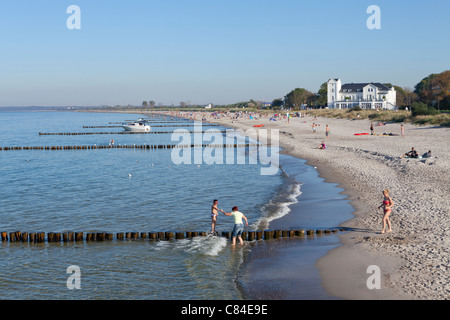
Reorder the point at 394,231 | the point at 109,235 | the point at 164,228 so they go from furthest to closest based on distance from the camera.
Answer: the point at 164,228
the point at 109,235
the point at 394,231

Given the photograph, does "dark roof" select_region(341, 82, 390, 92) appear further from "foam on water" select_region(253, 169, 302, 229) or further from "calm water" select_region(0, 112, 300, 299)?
"foam on water" select_region(253, 169, 302, 229)

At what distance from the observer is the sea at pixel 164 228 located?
12688 mm

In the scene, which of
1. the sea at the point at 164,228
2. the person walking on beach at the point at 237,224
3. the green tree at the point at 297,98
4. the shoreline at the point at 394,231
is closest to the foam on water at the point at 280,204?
the sea at the point at 164,228

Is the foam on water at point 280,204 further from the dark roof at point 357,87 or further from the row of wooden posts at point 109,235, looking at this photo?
the dark roof at point 357,87

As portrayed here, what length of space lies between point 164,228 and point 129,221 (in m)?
2.32

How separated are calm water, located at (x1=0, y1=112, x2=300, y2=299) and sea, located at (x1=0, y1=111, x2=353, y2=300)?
5 centimetres

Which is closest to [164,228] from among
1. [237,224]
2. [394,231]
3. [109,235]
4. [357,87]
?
[109,235]

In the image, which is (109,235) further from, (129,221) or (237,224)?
(237,224)

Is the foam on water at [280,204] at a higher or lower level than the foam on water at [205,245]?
higher

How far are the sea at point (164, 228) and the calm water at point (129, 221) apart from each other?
0.15ft

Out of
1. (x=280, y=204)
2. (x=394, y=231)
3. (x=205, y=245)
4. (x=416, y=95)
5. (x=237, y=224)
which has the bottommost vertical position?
(x=205, y=245)

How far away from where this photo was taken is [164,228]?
62.1ft

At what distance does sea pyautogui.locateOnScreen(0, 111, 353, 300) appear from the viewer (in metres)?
12.7
